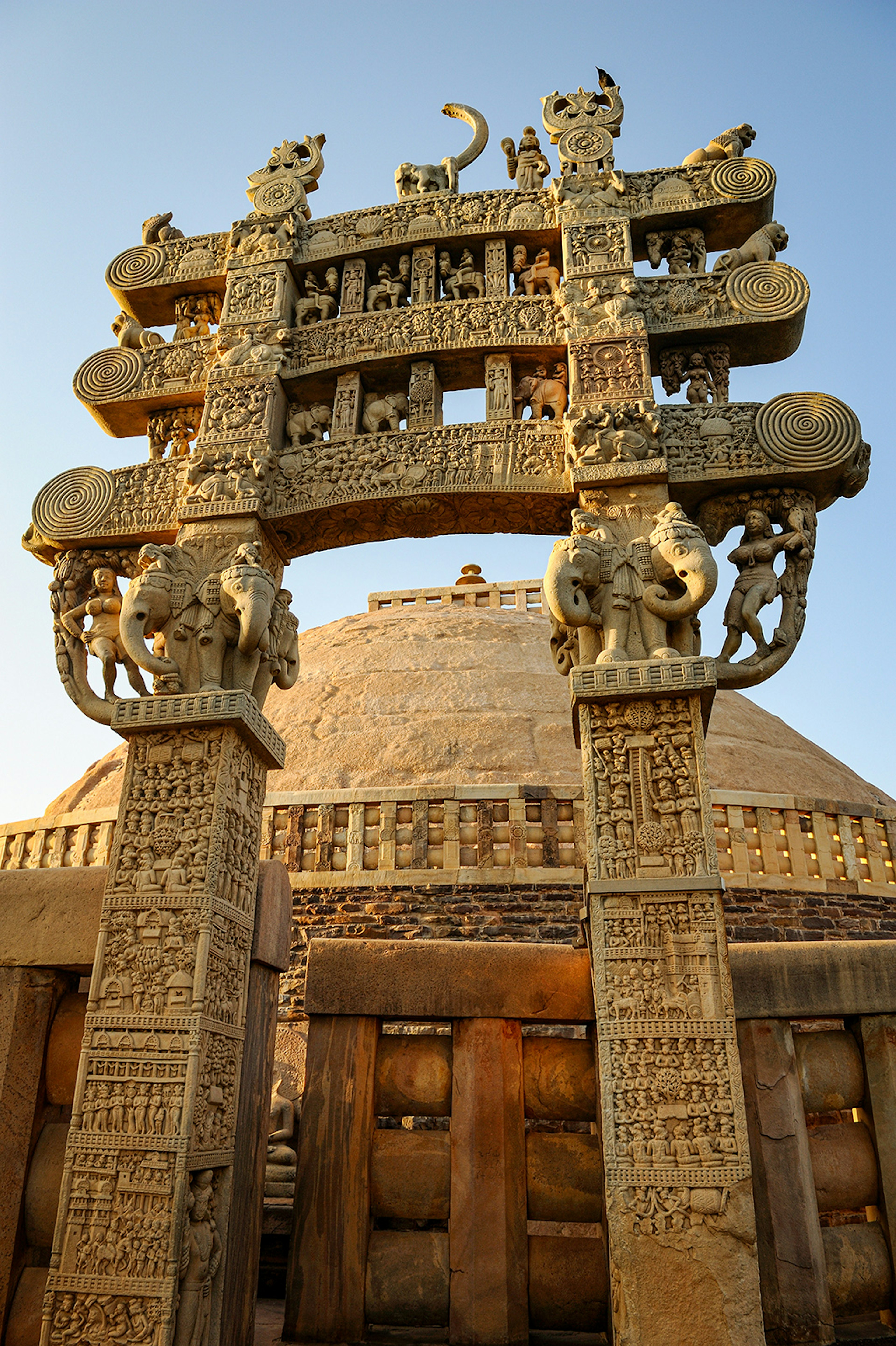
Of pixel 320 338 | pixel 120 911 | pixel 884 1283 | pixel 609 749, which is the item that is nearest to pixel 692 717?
pixel 609 749

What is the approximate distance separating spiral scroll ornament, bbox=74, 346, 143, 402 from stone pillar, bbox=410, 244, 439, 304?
2046mm

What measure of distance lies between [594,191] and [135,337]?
3.47 metres

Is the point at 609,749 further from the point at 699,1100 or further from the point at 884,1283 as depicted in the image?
the point at 884,1283

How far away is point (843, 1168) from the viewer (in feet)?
15.6

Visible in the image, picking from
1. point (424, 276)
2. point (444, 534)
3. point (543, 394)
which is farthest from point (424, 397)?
point (424, 276)

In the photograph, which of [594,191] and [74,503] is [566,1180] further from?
[594,191]

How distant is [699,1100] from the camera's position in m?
4.44

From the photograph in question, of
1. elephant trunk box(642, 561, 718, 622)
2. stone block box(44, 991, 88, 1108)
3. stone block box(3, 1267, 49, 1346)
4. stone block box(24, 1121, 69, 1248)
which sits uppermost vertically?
elephant trunk box(642, 561, 718, 622)

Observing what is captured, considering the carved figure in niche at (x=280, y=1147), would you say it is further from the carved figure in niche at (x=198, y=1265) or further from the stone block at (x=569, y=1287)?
the stone block at (x=569, y=1287)

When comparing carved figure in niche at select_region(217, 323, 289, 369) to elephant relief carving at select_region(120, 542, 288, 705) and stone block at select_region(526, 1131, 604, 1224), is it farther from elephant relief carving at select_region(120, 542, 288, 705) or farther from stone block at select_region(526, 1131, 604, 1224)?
stone block at select_region(526, 1131, 604, 1224)

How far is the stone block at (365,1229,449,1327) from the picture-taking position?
469 centimetres

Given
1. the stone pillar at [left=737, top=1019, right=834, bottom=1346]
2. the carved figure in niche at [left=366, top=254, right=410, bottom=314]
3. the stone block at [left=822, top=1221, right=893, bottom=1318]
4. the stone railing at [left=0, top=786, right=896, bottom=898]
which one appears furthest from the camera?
the stone railing at [left=0, top=786, right=896, bottom=898]

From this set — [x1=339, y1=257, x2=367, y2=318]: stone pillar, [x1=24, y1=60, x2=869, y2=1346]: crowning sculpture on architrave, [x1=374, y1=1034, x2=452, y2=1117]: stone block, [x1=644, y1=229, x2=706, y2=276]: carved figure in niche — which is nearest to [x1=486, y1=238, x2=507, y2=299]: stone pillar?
[x1=24, y1=60, x2=869, y2=1346]: crowning sculpture on architrave

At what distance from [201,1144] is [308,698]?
12503 millimetres
